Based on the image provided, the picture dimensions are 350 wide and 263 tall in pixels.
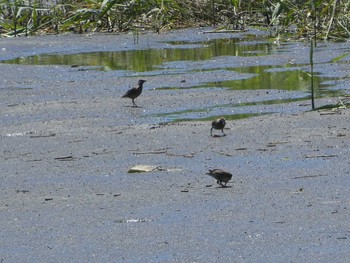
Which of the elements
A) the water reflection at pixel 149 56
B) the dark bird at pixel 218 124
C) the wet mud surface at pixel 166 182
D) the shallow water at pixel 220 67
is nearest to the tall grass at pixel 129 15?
the shallow water at pixel 220 67

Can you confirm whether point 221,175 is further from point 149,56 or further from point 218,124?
point 149,56

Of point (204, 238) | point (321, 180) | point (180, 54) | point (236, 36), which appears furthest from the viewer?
point (236, 36)

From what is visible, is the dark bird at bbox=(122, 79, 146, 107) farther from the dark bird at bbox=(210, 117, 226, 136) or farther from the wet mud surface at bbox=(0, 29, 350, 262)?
the dark bird at bbox=(210, 117, 226, 136)

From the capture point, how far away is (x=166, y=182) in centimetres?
754

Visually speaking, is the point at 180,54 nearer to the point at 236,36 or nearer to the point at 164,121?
the point at 236,36

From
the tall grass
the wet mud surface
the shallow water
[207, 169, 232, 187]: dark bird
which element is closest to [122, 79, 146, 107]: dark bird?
the wet mud surface

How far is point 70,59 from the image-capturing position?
1619 centimetres

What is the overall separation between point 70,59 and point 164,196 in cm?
931

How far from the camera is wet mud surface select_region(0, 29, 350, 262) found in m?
5.90

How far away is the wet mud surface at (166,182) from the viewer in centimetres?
590

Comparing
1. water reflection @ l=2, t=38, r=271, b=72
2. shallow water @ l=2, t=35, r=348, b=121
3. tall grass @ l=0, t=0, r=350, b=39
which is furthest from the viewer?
tall grass @ l=0, t=0, r=350, b=39

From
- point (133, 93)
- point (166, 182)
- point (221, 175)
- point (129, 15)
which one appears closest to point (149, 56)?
point (129, 15)

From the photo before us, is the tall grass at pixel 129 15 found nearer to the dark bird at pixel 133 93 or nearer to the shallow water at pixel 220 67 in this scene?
the shallow water at pixel 220 67

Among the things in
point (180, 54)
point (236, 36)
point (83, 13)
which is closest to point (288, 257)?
point (180, 54)
